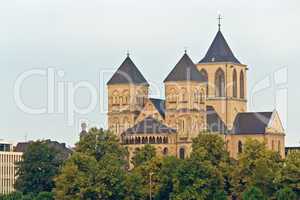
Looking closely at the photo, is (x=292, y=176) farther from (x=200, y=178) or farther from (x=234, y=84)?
(x=234, y=84)

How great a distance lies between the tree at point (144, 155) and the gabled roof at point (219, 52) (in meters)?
21.3

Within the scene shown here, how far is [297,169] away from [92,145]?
72.1 ft

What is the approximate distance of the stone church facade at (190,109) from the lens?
168 m

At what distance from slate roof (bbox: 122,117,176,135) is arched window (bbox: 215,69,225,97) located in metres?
9.05

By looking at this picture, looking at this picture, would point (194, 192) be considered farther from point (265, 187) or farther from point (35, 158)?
point (35, 158)

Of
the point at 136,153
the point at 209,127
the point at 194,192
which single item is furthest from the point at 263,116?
the point at 194,192

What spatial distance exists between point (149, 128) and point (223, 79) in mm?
11115

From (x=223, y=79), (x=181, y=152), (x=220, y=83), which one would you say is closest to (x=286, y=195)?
(x=181, y=152)

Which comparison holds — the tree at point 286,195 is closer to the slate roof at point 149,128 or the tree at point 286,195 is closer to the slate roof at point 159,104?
the slate roof at point 149,128

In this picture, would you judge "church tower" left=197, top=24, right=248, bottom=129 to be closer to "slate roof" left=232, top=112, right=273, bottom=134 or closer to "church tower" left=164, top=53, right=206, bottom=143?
"slate roof" left=232, top=112, right=273, bottom=134

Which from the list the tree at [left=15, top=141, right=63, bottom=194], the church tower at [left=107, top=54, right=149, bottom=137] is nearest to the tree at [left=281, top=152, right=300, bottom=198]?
the tree at [left=15, top=141, right=63, bottom=194]

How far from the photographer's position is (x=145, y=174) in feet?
492

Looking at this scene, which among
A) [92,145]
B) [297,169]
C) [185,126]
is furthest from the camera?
[185,126]

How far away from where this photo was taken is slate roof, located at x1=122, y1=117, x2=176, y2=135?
168625 mm
